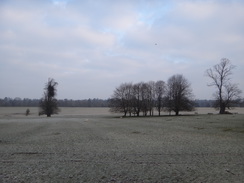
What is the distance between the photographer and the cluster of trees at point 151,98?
242 ft

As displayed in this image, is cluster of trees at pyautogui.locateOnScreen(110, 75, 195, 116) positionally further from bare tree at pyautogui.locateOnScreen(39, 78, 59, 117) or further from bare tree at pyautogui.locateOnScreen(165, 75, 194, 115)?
bare tree at pyautogui.locateOnScreen(39, 78, 59, 117)

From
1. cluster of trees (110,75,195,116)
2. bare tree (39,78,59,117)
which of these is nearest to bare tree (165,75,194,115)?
cluster of trees (110,75,195,116)

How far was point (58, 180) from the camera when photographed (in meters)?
7.25

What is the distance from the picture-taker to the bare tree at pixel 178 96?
73000 millimetres

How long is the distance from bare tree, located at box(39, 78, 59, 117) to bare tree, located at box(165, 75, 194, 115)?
120 ft

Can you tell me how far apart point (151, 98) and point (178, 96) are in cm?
991

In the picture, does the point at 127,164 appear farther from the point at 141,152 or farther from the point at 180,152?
the point at 180,152

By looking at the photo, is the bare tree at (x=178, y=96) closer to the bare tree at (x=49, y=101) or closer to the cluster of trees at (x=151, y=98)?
the cluster of trees at (x=151, y=98)

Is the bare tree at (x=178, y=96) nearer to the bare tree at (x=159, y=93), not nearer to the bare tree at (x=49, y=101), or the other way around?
the bare tree at (x=159, y=93)

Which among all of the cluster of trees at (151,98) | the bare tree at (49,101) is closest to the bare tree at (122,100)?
the cluster of trees at (151,98)

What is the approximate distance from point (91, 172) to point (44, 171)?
1.56 meters

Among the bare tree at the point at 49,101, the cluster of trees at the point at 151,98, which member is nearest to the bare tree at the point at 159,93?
the cluster of trees at the point at 151,98

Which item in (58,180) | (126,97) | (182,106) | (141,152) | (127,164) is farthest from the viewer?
(126,97)

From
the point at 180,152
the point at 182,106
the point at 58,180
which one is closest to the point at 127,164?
the point at 58,180
